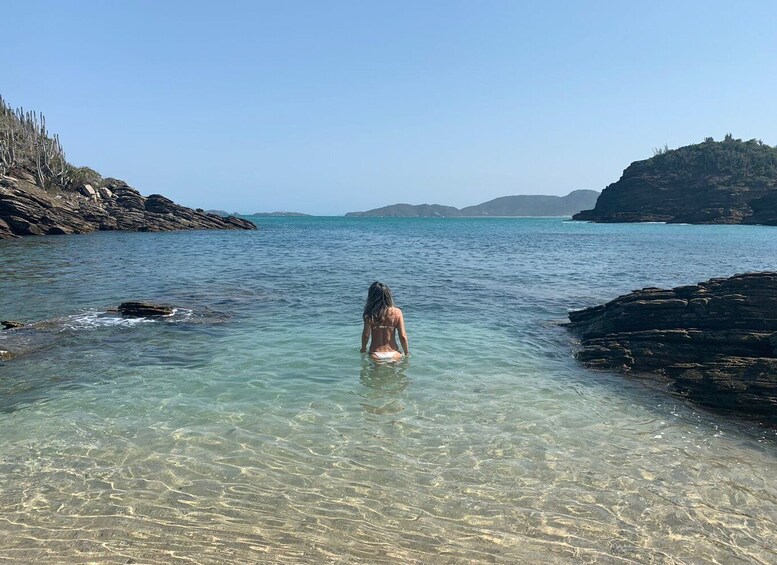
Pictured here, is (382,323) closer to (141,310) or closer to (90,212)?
(141,310)

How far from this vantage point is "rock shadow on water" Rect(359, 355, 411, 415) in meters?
8.19

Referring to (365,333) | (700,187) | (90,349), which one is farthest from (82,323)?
(700,187)

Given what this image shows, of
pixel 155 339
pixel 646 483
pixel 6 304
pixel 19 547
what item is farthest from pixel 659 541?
pixel 6 304

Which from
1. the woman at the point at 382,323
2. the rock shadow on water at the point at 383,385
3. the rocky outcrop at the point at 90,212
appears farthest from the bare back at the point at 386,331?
the rocky outcrop at the point at 90,212

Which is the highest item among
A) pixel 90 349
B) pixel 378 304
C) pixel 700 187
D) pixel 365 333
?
pixel 700 187

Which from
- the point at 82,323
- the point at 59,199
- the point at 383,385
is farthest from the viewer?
the point at 59,199

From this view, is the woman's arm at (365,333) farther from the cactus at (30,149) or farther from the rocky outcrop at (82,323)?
the cactus at (30,149)

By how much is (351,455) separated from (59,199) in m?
72.3

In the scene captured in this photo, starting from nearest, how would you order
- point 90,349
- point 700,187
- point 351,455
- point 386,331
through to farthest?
point 351,455
point 386,331
point 90,349
point 700,187

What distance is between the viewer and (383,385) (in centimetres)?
924

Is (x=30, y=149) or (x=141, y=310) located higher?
(x=30, y=149)

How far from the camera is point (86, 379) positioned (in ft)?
30.8

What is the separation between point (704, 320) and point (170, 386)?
11958 millimetres

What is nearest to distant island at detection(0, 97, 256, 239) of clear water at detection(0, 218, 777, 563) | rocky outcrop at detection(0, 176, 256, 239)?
rocky outcrop at detection(0, 176, 256, 239)
